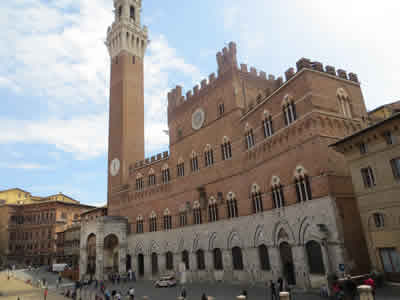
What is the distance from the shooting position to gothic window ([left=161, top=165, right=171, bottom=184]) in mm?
36844

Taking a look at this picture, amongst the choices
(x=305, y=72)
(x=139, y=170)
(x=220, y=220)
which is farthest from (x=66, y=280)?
(x=305, y=72)

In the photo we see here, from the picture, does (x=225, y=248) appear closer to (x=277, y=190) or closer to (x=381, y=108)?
(x=277, y=190)

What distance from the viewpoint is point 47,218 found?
64250mm

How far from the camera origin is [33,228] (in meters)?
64.5

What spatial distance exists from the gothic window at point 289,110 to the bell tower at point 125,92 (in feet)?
90.2

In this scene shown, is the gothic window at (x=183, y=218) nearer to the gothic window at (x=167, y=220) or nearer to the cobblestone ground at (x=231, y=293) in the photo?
the gothic window at (x=167, y=220)

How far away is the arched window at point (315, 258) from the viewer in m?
18.4

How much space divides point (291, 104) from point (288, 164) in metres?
4.29

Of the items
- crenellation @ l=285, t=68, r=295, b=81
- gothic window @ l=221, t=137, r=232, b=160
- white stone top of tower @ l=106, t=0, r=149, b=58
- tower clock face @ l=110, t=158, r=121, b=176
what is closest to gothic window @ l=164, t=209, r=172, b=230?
gothic window @ l=221, t=137, r=232, b=160

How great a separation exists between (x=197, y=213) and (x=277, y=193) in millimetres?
11183

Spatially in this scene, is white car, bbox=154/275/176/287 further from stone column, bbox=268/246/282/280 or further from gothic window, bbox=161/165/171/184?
gothic window, bbox=161/165/171/184

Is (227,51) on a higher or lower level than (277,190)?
higher

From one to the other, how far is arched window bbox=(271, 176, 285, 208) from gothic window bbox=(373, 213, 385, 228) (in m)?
6.21

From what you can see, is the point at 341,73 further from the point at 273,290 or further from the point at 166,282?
the point at 166,282
